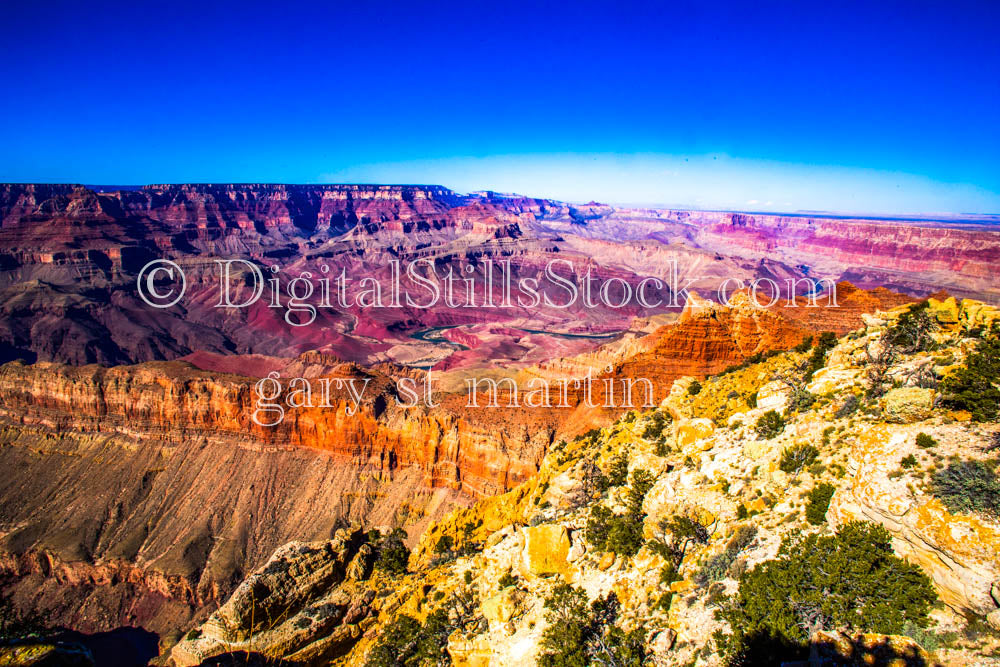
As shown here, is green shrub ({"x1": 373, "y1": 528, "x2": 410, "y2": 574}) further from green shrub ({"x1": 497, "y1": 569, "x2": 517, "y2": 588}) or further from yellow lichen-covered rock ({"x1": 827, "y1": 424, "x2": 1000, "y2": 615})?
yellow lichen-covered rock ({"x1": 827, "y1": 424, "x2": 1000, "y2": 615})

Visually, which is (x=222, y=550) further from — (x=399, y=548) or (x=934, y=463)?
(x=934, y=463)

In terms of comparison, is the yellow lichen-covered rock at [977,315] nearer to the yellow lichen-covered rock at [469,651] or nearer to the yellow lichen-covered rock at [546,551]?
the yellow lichen-covered rock at [546,551]

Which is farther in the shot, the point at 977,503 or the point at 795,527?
the point at 795,527

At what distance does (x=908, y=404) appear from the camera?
40.2ft

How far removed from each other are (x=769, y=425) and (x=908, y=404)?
3.57 meters

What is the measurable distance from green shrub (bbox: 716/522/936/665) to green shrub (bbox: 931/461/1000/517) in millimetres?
1196

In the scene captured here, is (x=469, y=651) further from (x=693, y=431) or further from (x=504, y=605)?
(x=693, y=431)

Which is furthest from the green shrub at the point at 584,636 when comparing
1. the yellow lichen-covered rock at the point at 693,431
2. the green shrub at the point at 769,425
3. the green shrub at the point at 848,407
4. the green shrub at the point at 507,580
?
the green shrub at the point at 848,407

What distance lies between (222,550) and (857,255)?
200732mm

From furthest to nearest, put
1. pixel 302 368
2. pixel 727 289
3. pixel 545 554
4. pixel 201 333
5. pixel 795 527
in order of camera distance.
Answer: pixel 727 289, pixel 201 333, pixel 302 368, pixel 545 554, pixel 795 527

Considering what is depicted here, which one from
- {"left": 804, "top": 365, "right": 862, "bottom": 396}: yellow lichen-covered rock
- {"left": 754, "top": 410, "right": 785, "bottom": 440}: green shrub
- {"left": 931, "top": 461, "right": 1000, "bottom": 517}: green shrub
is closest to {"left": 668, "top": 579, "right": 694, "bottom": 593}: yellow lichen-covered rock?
{"left": 931, "top": 461, "right": 1000, "bottom": 517}: green shrub

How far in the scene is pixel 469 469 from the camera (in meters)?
34.2

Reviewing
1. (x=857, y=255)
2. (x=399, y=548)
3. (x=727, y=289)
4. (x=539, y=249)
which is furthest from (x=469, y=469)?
(x=857, y=255)

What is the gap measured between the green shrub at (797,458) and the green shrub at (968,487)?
361 centimetres
